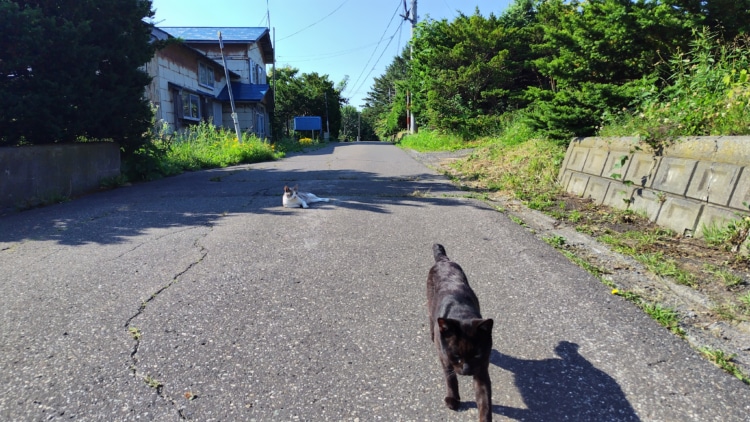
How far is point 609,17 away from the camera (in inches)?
256

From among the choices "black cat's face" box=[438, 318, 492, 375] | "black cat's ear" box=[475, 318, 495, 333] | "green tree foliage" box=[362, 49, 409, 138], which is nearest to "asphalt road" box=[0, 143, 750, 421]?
"black cat's face" box=[438, 318, 492, 375]

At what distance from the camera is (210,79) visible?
79.7 ft

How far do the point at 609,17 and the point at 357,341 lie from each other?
6.51 m

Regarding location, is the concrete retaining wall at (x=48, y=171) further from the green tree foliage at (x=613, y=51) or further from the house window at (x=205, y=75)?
the house window at (x=205, y=75)

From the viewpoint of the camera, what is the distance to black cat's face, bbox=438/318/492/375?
184 centimetres

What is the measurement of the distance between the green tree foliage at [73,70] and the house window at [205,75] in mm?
13644

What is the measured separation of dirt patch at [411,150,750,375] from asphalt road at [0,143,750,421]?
0.21m

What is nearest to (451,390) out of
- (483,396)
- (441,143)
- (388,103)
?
(483,396)

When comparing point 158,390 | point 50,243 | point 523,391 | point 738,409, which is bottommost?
point 50,243

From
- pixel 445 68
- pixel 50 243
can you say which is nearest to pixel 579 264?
pixel 50 243

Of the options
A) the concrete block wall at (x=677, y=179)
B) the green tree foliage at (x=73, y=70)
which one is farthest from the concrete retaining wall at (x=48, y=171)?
the concrete block wall at (x=677, y=179)

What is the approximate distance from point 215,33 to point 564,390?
95.5 feet

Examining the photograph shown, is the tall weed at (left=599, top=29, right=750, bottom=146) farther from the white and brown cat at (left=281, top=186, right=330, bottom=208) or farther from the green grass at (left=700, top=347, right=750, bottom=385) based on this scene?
the white and brown cat at (left=281, top=186, right=330, bottom=208)

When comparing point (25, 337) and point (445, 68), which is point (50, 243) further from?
point (445, 68)
